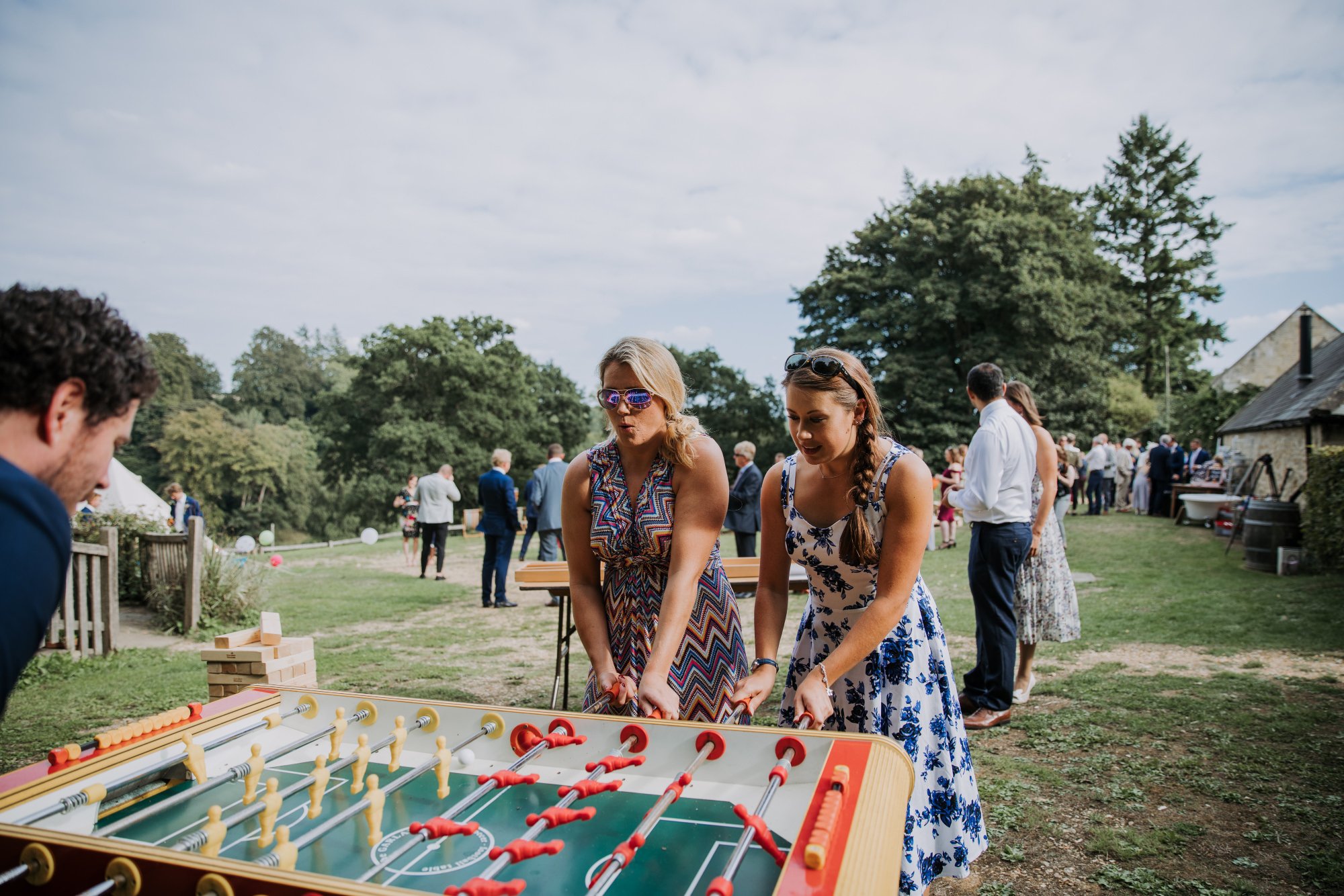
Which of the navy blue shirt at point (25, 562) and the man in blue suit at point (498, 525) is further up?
the navy blue shirt at point (25, 562)

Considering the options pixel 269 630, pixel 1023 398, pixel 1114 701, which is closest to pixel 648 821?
pixel 269 630

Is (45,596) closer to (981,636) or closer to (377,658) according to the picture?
(981,636)

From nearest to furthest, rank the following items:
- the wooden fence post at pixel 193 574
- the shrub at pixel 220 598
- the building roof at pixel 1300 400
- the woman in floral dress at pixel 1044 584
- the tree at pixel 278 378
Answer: the woman in floral dress at pixel 1044 584, the wooden fence post at pixel 193 574, the shrub at pixel 220 598, the building roof at pixel 1300 400, the tree at pixel 278 378

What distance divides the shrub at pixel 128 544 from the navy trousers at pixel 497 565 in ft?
13.1

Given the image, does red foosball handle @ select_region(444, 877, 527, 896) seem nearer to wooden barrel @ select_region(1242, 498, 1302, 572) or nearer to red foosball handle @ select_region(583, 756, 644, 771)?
red foosball handle @ select_region(583, 756, 644, 771)

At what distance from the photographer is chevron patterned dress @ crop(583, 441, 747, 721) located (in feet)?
7.84

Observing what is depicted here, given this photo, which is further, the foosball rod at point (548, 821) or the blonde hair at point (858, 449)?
the blonde hair at point (858, 449)

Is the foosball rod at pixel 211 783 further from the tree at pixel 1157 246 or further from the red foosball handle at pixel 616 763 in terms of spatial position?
the tree at pixel 1157 246

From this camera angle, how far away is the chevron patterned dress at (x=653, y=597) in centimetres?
239

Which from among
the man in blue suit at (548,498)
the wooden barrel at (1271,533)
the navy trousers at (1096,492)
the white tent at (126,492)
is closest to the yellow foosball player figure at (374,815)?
the man in blue suit at (548,498)

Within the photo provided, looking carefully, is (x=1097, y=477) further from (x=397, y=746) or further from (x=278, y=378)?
(x=278, y=378)

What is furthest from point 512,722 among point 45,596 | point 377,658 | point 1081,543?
point 1081,543

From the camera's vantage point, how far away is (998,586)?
449cm

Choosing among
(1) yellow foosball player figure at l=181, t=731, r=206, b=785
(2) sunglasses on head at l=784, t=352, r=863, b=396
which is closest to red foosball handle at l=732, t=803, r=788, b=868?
(2) sunglasses on head at l=784, t=352, r=863, b=396
